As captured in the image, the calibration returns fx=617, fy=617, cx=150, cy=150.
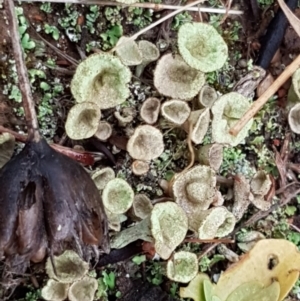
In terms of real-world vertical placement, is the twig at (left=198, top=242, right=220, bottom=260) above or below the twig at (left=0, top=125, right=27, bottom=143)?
below

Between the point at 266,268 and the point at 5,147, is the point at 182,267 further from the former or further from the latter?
the point at 5,147

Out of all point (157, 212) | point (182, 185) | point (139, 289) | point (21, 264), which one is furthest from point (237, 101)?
point (21, 264)

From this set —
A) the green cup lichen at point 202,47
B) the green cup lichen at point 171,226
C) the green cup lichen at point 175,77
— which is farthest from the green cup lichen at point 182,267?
the green cup lichen at point 202,47

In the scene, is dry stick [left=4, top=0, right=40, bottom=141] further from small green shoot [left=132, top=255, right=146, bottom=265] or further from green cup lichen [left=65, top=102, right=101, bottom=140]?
small green shoot [left=132, top=255, right=146, bottom=265]

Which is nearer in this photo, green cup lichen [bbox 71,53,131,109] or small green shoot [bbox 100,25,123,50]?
green cup lichen [bbox 71,53,131,109]

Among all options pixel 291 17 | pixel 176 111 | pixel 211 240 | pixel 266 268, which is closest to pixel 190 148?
pixel 176 111

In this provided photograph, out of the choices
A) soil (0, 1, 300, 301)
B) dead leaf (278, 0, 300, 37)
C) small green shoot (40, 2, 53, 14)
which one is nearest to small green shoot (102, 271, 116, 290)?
soil (0, 1, 300, 301)

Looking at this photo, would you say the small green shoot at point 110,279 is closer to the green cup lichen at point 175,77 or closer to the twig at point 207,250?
the twig at point 207,250
